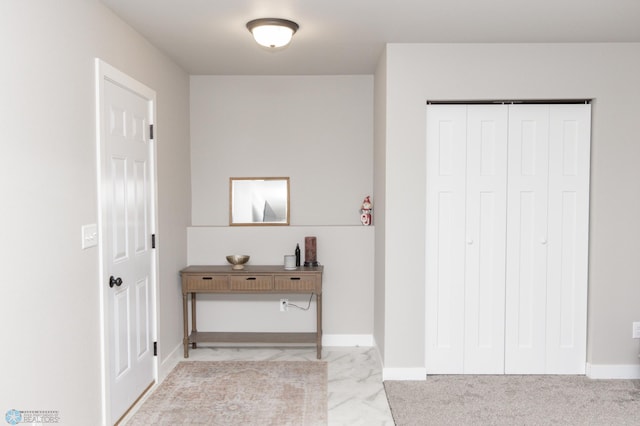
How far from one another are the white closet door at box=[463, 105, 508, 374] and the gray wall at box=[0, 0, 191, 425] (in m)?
2.57

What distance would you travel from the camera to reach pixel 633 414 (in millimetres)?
3242

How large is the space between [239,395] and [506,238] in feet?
7.50

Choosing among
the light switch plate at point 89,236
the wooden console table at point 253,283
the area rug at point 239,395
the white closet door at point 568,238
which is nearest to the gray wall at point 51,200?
the light switch plate at point 89,236

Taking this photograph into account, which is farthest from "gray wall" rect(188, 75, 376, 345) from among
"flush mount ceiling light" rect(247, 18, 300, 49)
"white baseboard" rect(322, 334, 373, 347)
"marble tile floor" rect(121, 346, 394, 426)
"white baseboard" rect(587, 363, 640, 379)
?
"white baseboard" rect(587, 363, 640, 379)

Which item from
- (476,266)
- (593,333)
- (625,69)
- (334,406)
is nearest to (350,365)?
(334,406)

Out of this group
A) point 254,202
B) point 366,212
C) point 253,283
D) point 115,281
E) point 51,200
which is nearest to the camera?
point 51,200

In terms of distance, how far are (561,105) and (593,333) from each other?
68.5 inches

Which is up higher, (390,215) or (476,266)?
(390,215)

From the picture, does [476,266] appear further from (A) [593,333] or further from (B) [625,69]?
(B) [625,69]

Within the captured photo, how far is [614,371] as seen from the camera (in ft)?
12.6

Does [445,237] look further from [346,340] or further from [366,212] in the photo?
[346,340]

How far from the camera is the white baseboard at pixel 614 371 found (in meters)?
3.83

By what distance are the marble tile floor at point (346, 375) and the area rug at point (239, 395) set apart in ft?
0.28

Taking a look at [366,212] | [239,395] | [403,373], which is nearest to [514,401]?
[403,373]
